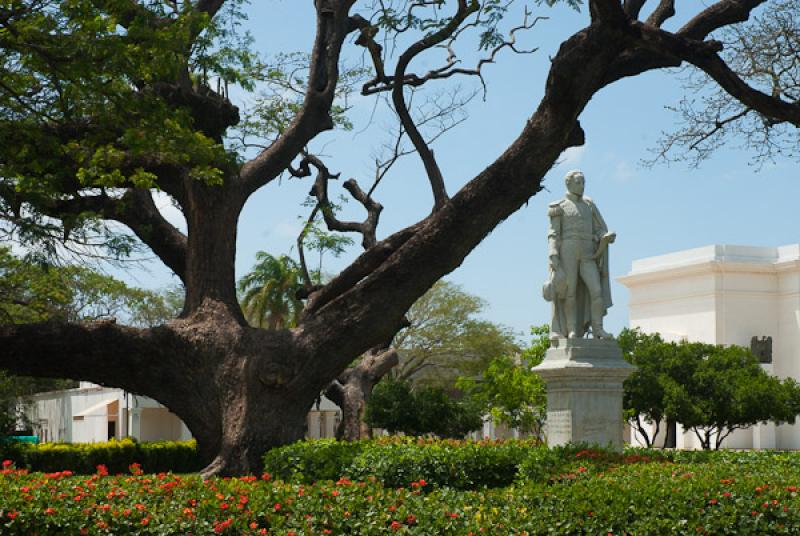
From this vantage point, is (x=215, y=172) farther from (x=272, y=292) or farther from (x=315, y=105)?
(x=272, y=292)

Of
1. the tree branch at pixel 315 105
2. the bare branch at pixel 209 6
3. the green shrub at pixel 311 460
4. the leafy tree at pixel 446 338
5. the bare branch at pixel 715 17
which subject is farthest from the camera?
the leafy tree at pixel 446 338

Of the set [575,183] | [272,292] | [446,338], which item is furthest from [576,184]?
[446,338]

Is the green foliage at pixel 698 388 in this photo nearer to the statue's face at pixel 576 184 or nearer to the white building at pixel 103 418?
the white building at pixel 103 418

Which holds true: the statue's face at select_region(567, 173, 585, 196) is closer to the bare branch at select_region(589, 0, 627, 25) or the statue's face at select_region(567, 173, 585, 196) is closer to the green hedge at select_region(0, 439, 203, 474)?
the bare branch at select_region(589, 0, 627, 25)

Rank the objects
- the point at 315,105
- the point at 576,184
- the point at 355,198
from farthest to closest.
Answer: the point at 355,198 → the point at 315,105 → the point at 576,184

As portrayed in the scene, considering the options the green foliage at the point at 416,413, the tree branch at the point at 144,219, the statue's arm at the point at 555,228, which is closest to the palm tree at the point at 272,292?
the green foliage at the point at 416,413

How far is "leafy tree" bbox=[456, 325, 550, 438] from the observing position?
2555 cm

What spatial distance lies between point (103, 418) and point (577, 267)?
32.1 metres

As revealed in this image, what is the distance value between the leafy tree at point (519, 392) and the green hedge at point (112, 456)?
7696 millimetres

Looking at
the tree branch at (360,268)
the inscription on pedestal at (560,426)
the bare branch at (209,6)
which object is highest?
the bare branch at (209,6)

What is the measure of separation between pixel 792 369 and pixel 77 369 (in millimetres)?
36396

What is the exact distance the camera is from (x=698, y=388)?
29.8 metres

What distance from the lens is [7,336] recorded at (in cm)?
1481

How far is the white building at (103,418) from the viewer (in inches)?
1566
